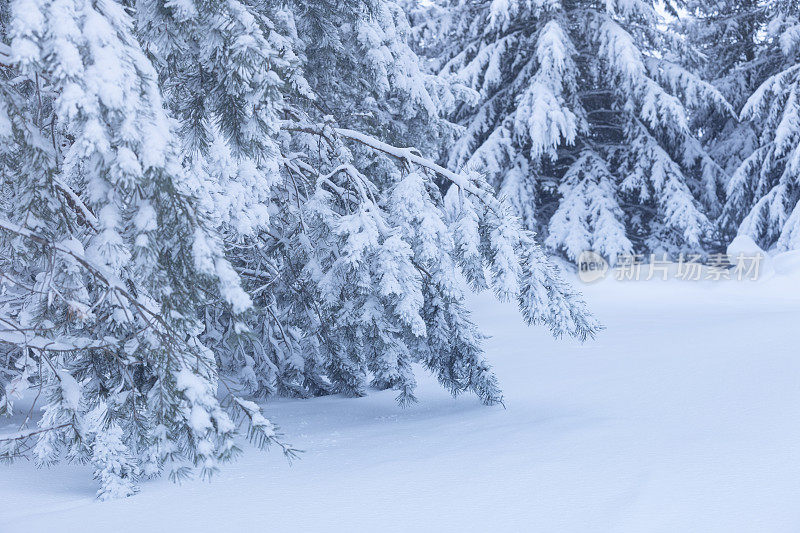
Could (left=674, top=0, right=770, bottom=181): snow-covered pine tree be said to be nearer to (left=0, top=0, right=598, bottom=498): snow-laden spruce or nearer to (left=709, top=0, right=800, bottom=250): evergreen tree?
(left=709, top=0, right=800, bottom=250): evergreen tree

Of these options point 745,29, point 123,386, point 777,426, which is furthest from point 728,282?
point 123,386

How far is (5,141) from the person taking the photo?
222 centimetres

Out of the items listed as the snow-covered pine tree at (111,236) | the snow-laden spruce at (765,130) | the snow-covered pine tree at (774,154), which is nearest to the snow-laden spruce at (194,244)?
the snow-covered pine tree at (111,236)

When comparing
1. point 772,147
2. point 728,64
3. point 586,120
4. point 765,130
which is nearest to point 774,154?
point 772,147

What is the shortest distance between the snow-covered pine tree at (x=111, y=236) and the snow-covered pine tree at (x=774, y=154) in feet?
46.0

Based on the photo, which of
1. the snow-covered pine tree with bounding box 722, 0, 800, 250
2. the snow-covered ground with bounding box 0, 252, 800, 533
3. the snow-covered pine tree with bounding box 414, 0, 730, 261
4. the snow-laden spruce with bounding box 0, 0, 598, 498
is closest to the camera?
the snow-laden spruce with bounding box 0, 0, 598, 498

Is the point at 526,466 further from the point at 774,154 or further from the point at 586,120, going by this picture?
the point at 774,154

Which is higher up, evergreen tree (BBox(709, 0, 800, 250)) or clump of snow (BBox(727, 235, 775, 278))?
evergreen tree (BBox(709, 0, 800, 250))

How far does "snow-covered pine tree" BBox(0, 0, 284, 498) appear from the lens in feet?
6.16

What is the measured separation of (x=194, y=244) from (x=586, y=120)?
14199 mm

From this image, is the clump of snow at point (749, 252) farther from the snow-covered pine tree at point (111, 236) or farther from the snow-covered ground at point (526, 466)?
the snow-covered pine tree at point (111, 236)

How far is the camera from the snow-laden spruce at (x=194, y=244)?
6.64ft

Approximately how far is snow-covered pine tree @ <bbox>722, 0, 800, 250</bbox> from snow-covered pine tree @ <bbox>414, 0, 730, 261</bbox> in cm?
72

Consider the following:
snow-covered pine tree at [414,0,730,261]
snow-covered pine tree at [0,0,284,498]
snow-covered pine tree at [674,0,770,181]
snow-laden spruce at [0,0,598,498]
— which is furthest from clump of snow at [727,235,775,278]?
snow-covered pine tree at [0,0,284,498]
